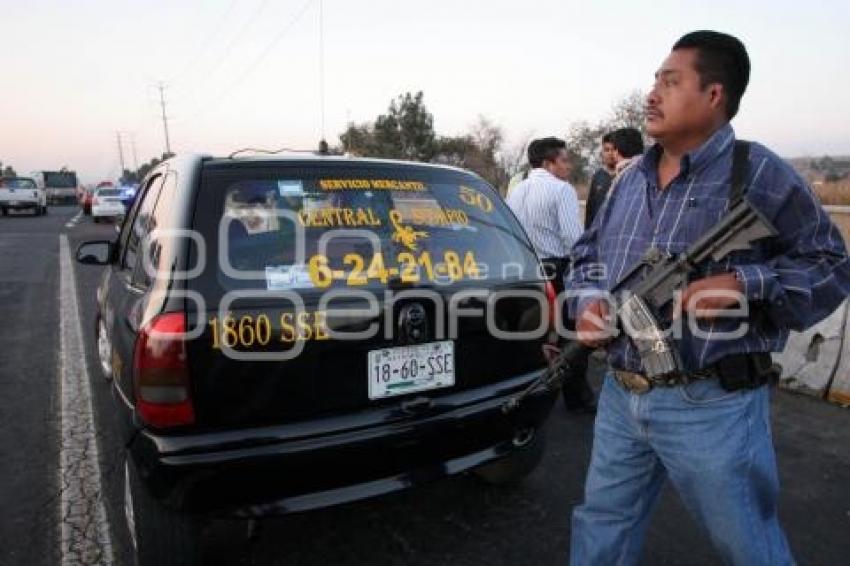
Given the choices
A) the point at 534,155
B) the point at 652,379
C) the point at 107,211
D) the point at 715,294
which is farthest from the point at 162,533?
the point at 107,211

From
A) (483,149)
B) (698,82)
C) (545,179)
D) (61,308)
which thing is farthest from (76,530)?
(483,149)

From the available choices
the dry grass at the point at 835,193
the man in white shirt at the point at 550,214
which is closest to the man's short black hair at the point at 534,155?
the man in white shirt at the point at 550,214

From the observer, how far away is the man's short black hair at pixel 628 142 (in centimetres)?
496

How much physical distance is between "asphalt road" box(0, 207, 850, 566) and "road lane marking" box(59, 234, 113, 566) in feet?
0.13

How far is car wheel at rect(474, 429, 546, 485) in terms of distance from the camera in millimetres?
3242

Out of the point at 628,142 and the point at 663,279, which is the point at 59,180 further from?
the point at 663,279

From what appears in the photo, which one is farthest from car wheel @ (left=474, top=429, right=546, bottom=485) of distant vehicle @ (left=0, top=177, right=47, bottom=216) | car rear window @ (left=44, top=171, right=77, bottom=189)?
car rear window @ (left=44, top=171, right=77, bottom=189)

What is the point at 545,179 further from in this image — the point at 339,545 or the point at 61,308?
the point at 61,308

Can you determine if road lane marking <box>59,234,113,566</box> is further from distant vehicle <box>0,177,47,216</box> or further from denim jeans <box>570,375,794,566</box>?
distant vehicle <box>0,177,47,216</box>

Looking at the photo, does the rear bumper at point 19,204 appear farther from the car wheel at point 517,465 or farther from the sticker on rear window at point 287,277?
the sticker on rear window at point 287,277

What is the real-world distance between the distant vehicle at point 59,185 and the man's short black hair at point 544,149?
44.7m

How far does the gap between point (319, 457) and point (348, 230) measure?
0.86 metres

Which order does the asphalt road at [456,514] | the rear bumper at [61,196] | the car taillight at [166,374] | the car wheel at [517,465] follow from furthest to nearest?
the rear bumper at [61,196]
the car wheel at [517,465]
the asphalt road at [456,514]
the car taillight at [166,374]

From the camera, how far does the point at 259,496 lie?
7.77 ft
